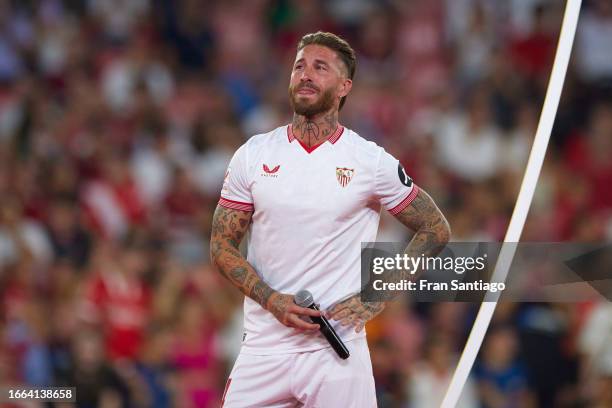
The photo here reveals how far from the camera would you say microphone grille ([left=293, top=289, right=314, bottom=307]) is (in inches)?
189

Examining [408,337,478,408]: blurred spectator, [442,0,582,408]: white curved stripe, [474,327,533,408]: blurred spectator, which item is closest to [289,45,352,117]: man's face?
[442,0,582,408]: white curved stripe

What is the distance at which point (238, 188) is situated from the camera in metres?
5.03

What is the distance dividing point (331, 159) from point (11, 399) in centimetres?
286

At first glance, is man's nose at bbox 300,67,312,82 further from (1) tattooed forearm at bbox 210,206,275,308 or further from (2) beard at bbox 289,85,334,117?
(1) tattooed forearm at bbox 210,206,275,308

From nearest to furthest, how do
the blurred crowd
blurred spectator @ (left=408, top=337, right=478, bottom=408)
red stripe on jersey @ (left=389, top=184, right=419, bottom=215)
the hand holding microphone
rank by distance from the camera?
1. the hand holding microphone
2. red stripe on jersey @ (left=389, top=184, right=419, bottom=215)
3. blurred spectator @ (left=408, top=337, right=478, bottom=408)
4. the blurred crowd

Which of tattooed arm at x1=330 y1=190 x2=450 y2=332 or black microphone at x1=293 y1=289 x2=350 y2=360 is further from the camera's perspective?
tattooed arm at x1=330 y1=190 x2=450 y2=332

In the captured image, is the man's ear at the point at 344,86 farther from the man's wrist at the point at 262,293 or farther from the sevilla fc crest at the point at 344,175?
the man's wrist at the point at 262,293

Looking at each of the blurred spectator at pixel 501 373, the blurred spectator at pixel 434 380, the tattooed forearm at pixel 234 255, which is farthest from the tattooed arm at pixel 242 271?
the blurred spectator at pixel 501 373

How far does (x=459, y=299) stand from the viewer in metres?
5.40

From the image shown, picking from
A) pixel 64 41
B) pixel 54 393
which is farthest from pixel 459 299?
pixel 64 41

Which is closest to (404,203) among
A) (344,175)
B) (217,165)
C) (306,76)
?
(344,175)

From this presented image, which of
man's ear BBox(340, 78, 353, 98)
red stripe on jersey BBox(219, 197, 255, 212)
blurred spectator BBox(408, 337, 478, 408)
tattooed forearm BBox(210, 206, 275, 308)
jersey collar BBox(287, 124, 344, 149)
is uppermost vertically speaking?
man's ear BBox(340, 78, 353, 98)

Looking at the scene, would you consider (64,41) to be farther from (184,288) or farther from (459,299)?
(459,299)

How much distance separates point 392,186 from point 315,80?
1.86 feet
